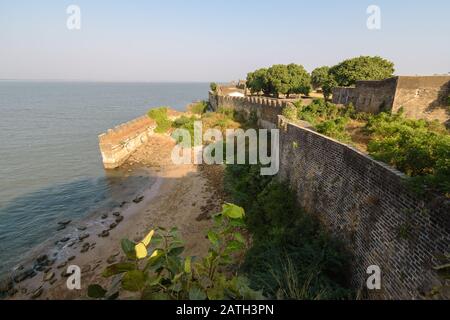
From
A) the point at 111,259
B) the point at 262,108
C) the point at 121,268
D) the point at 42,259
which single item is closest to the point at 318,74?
the point at 262,108

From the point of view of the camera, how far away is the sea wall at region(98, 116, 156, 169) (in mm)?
24359

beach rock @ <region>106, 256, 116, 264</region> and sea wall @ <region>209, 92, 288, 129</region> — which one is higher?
sea wall @ <region>209, 92, 288, 129</region>

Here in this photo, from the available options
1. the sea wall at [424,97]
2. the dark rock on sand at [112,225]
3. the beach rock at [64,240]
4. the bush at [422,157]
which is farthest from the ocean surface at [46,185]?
the sea wall at [424,97]

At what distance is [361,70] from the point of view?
27438mm

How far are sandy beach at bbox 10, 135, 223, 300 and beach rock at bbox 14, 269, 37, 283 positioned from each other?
0.17 m

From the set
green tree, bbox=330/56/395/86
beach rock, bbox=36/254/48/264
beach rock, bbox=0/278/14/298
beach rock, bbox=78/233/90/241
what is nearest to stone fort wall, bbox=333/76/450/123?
green tree, bbox=330/56/395/86

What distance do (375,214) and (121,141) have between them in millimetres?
24903

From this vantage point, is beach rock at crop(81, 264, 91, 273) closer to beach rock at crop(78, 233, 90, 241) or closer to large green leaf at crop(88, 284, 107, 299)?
beach rock at crop(78, 233, 90, 241)

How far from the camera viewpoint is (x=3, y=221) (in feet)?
52.6

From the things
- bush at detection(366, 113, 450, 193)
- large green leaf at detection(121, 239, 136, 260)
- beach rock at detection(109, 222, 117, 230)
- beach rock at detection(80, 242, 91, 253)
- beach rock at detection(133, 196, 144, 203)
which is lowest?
beach rock at detection(80, 242, 91, 253)

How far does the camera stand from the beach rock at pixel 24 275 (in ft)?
37.1

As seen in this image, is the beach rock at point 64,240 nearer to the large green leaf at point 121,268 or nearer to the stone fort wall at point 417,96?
the large green leaf at point 121,268

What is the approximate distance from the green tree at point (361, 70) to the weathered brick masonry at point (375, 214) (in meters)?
21.8
